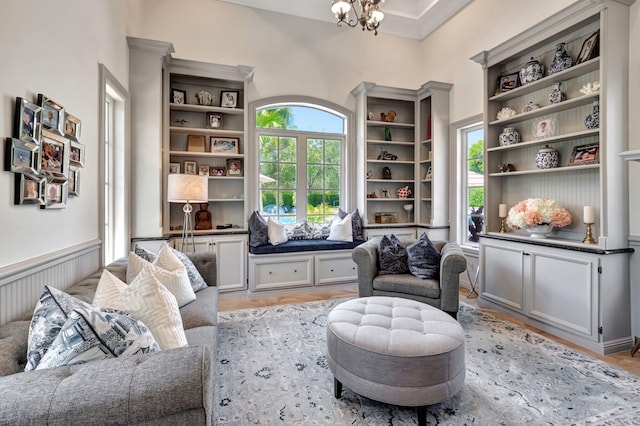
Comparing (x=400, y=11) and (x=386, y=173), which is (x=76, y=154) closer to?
(x=386, y=173)

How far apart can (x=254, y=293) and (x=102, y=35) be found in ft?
9.85

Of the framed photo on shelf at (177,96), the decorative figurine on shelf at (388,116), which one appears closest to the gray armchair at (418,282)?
the decorative figurine on shelf at (388,116)

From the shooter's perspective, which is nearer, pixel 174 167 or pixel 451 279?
pixel 451 279

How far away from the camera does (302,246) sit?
419cm

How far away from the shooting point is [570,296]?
2.78 m

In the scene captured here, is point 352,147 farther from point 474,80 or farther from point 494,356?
point 494,356

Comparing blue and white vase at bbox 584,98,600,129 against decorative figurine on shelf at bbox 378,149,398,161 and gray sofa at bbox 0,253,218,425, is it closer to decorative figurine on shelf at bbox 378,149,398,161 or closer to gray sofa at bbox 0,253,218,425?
decorative figurine on shelf at bbox 378,149,398,161

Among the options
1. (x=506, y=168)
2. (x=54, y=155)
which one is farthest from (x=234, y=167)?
(x=506, y=168)

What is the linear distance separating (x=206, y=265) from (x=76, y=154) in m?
1.28

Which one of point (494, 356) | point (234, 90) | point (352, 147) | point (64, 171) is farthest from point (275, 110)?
point (494, 356)

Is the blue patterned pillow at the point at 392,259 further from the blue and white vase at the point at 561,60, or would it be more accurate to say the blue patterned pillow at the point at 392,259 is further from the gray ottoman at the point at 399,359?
the blue and white vase at the point at 561,60

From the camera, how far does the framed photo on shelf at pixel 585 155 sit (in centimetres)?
281

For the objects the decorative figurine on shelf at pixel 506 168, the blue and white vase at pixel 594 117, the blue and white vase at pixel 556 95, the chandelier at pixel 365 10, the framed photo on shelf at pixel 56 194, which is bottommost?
the framed photo on shelf at pixel 56 194

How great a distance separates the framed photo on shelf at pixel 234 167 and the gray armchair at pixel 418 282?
207 cm
